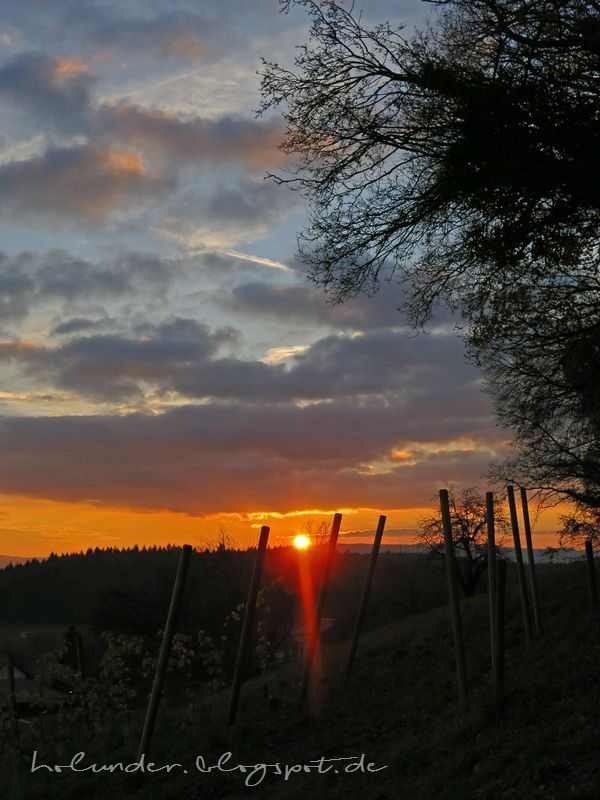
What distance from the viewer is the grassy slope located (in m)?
8.03

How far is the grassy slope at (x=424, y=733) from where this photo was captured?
8031 millimetres

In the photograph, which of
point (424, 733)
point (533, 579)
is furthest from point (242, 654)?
point (533, 579)

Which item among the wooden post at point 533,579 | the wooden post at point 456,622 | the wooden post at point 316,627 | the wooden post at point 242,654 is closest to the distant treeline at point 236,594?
the wooden post at point 533,579

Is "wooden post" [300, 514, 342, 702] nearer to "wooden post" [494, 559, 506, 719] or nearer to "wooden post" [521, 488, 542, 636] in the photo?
"wooden post" [494, 559, 506, 719]

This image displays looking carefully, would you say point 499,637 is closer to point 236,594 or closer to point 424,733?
point 424,733

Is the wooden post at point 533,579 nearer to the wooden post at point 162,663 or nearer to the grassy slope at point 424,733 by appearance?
the grassy slope at point 424,733

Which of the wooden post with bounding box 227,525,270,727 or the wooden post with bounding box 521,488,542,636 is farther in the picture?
the wooden post with bounding box 521,488,542,636

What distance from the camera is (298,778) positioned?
399 inches

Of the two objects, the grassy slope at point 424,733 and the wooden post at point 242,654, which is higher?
the wooden post at point 242,654

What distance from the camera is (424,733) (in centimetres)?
1068

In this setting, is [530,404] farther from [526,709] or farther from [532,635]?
[526,709]

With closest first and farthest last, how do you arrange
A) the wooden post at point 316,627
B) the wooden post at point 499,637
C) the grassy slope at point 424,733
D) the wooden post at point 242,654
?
the grassy slope at point 424,733
the wooden post at point 499,637
the wooden post at point 242,654
the wooden post at point 316,627

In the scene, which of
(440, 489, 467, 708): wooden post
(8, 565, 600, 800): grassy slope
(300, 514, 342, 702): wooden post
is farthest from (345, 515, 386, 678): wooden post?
(440, 489, 467, 708): wooden post

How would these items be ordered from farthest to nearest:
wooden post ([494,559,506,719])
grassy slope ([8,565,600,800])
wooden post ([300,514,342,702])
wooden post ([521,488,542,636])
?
wooden post ([521,488,542,636]) < wooden post ([300,514,342,702]) < wooden post ([494,559,506,719]) < grassy slope ([8,565,600,800])
